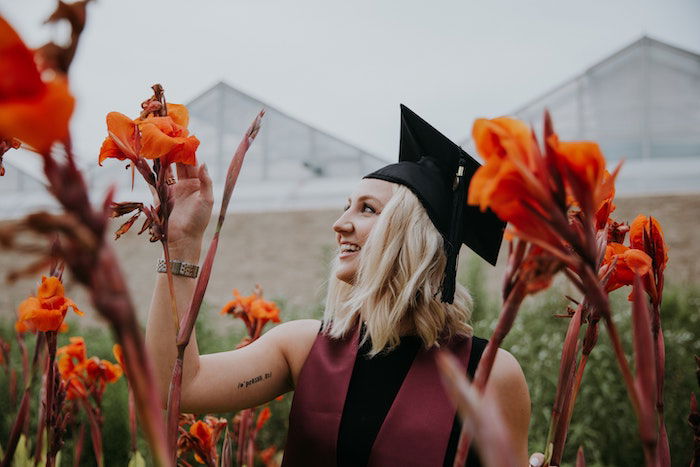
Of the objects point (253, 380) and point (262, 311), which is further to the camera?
point (262, 311)

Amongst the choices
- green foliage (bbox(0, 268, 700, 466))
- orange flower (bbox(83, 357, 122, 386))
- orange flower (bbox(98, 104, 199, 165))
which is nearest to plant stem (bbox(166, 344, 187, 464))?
orange flower (bbox(98, 104, 199, 165))

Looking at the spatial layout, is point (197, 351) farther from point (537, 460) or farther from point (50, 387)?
point (537, 460)

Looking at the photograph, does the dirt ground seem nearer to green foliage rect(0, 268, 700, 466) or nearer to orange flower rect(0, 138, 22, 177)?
green foliage rect(0, 268, 700, 466)

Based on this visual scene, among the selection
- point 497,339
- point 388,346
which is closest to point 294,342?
point 388,346

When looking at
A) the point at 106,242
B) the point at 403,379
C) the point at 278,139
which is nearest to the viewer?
the point at 106,242

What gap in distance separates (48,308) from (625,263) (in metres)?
0.70

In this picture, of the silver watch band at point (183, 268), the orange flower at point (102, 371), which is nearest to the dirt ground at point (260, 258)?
the orange flower at point (102, 371)

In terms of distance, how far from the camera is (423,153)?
55.6 inches

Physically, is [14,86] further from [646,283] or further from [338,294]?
[338,294]

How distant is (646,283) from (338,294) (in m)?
1.03

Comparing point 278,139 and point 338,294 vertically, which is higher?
point 278,139

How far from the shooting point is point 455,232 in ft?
3.86

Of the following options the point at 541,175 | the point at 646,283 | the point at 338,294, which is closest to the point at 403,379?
the point at 338,294

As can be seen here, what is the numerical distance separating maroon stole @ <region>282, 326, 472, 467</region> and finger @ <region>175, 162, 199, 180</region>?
0.66m
